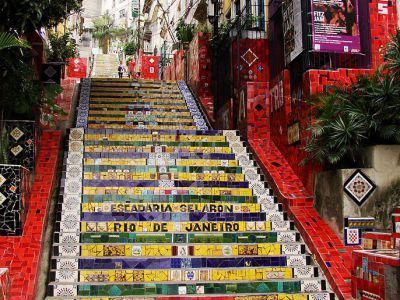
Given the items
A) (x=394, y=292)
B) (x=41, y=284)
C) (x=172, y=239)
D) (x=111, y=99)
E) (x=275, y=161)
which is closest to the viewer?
(x=394, y=292)

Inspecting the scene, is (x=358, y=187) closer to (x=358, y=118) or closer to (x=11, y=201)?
(x=358, y=118)

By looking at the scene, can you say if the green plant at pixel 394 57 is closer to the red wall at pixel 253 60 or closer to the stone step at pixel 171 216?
the stone step at pixel 171 216

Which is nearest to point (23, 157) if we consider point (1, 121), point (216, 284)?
point (1, 121)

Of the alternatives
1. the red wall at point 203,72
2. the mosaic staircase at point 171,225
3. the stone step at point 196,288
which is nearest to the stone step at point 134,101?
the red wall at point 203,72

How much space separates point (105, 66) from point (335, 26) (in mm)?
33278

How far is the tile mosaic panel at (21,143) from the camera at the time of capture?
26.0 feet

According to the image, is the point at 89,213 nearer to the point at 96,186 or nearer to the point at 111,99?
the point at 96,186

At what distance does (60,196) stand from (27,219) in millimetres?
762

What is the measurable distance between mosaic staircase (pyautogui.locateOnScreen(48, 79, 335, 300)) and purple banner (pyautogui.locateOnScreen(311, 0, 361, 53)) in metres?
2.38

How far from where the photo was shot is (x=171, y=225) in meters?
7.19

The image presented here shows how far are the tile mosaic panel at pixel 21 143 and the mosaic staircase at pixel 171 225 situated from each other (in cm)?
64

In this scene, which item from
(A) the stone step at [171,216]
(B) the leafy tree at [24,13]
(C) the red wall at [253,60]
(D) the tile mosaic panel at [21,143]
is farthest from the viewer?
(C) the red wall at [253,60]

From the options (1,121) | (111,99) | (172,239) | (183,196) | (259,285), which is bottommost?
(259,285)

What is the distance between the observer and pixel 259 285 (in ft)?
20.5
